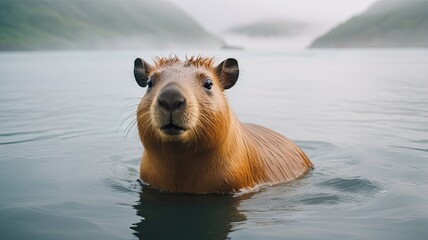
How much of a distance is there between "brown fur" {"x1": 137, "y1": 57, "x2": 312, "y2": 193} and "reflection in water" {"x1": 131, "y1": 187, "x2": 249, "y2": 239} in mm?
158

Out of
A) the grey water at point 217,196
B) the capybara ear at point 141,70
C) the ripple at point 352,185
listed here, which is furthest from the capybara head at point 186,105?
the ripple at point 352,185

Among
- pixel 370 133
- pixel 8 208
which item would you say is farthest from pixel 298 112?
pixel 8 208

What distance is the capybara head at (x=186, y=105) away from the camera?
6.00 meters

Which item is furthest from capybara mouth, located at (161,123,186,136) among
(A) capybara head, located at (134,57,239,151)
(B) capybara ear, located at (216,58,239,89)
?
(B) capybara ear, located at (216,58,239,89)

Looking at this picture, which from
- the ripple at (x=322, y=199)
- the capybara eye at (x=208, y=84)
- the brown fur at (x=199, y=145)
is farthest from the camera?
the ripple at (x=322, y=199)

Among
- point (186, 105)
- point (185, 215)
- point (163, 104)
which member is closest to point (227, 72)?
point (186, 105)

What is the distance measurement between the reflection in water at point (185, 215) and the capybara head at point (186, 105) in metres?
0.69

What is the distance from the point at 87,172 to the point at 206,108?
3286 millimetres

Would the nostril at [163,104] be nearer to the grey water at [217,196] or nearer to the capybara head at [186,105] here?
the capybara head at [186,105]

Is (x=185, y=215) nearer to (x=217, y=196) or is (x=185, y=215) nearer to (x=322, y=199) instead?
(x=217, y=196)

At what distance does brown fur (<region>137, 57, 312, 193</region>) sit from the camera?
6363 mm

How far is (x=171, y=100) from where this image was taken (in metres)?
5.88

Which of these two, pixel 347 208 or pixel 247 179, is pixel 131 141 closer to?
pixel 247 179

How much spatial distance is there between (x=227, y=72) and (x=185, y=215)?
6.10 feet
